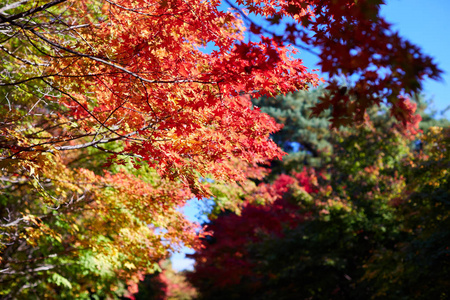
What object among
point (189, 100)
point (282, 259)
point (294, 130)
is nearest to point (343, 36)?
point (189, 100)

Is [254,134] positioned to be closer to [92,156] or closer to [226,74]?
[226,74]

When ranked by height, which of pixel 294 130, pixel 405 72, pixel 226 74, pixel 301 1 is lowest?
pixel 405 72

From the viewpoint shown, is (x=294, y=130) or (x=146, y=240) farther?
(x=294, y=130)

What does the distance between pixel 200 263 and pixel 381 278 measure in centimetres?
1149

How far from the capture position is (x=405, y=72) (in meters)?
2.26

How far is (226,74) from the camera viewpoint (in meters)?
3.60

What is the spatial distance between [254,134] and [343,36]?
2.07m

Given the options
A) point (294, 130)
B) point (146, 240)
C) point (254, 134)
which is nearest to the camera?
point (254, 134)

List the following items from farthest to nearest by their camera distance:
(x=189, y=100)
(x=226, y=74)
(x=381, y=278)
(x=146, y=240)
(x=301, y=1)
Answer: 1. (x=381, y=278)
2. (x=146, y=240)
3. (x=189, y=100)
4. (x=226, y=74)
5. (x=301, y=1)

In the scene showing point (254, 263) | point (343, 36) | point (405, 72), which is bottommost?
point (405, 72)

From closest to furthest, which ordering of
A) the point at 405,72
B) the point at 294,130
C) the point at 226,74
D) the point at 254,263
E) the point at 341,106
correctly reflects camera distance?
the point at 405,72, the point at 341,106, the point at 226,74, the point at 254,263, the point at 294,130

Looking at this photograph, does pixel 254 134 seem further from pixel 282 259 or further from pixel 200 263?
pixel 200 263

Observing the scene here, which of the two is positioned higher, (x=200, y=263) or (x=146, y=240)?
(x=200, y=263)

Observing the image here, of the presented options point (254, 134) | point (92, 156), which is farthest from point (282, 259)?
point (254, 134)
